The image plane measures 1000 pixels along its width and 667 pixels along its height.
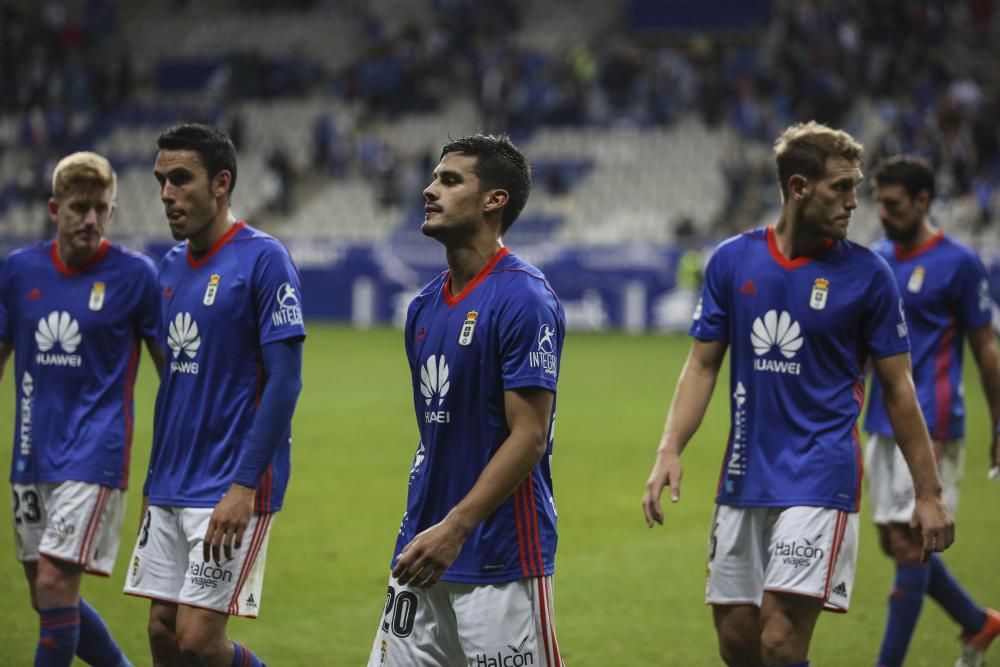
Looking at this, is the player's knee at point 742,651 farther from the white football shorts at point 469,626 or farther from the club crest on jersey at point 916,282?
the club crest on jersey at point 916,282

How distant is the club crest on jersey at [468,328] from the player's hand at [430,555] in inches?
22.9

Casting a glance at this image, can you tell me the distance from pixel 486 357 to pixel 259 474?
0.94 meters

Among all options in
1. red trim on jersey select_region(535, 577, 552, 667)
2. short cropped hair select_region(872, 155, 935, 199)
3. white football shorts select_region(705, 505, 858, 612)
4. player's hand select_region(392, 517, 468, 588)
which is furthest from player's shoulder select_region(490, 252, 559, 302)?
short cropped hair select_region(872, 155, 935, 199)

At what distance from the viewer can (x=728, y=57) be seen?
31422 millimetres

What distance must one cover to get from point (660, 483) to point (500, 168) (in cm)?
133

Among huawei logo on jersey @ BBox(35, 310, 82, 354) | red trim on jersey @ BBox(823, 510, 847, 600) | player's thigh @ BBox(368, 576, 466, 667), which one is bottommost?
player's thigh @ BBox(368, 576, 466, 667)

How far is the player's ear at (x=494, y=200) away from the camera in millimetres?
4234

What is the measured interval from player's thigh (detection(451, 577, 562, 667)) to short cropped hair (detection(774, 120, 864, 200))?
75.0 inches

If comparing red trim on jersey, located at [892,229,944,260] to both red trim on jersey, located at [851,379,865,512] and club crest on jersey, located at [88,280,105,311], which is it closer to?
red trim on jersey, located at [851,379,865,512]

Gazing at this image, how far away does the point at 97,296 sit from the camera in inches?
225

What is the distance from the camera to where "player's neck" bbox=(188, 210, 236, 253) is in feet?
16.5

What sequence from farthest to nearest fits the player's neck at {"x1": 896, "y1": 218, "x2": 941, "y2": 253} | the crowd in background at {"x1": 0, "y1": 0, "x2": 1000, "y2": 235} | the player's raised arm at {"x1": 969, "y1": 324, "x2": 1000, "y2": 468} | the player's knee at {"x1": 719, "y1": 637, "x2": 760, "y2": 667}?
the crowd in background at {"x1": 0, "y1": 0, "x2": 1000, "y2": 235} → the player's neck at {"x1": 896, "y1": 218, "x2": 941, "y2": 253} → the player's raised arm at {"x1": 969, "y1": 324, "x2": 1000, "y2": 468} → the player's knee at {"x1": 719, "y1": 637, "x2": 760, "y2": 667}

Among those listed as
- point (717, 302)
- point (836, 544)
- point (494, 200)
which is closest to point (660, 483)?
point (836, 544)

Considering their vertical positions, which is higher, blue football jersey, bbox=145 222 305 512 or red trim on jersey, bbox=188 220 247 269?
red trim on jersey, bbox=188 220 247 269
